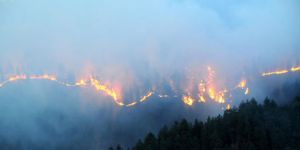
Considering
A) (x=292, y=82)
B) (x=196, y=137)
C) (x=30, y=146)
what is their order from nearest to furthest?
(x=196, y=137) < (x=292, y=82) < (x=30, y=146)

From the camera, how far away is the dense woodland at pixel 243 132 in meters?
25.8

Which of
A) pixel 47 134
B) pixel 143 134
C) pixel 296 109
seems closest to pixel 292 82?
pixel 296 109

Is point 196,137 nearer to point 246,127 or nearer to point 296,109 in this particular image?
point 246,127

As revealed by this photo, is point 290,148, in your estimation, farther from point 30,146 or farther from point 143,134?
point 30,146

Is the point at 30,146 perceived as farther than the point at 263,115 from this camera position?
Yes

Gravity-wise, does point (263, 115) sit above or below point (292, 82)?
below

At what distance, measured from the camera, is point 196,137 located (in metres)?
27.3

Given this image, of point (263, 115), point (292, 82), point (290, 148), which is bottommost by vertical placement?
point (290, 148)

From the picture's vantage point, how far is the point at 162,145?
2778 cm

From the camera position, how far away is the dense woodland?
25750 millimetres

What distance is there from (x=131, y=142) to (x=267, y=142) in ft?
37.8

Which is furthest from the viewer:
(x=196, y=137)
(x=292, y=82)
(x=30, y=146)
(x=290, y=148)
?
(x=30, y=146)

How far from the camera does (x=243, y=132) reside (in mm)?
26312

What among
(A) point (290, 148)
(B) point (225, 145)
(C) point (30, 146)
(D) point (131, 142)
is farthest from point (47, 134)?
(A) point (290, 148)
